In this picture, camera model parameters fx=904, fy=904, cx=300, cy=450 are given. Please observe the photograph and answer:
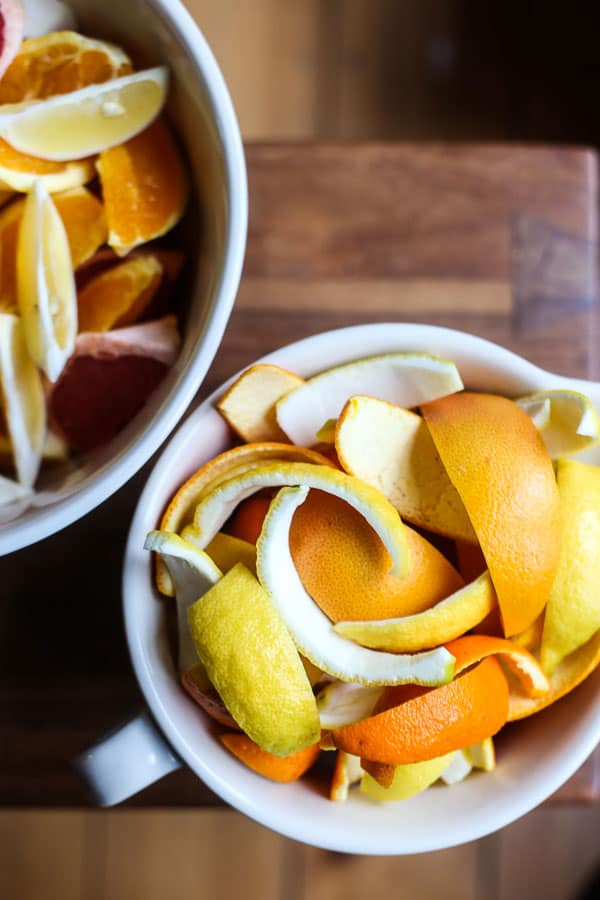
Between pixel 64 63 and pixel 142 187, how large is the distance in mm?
73

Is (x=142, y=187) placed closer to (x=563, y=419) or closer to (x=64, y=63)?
(x=64, y=63)

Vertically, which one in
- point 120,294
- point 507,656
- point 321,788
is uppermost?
point 120,294

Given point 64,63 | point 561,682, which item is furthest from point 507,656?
point 64,63

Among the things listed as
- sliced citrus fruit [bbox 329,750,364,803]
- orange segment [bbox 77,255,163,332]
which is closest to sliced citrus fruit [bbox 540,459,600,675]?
sliced citrus fruit [bbox 329,750,364,803]

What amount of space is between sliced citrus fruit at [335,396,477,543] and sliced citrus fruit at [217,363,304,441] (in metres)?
0.05

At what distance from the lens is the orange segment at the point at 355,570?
1.50 feet

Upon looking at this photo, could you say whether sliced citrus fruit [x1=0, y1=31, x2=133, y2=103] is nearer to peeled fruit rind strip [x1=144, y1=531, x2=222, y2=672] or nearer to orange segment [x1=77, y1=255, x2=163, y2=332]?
orange segment [x1=77, y1=255, x2=163, y2=332]

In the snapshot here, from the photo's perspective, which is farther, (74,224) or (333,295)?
(333,295)

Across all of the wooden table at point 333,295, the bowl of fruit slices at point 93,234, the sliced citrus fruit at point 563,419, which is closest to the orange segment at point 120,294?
the bowl of fruit slices at point 93,234

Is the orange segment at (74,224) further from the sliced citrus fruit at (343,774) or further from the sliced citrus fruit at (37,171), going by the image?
the sliced citrus fruit at (343,774)

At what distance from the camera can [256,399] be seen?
1.59ft

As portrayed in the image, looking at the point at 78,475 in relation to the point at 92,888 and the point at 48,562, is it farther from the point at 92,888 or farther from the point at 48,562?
the point at 92,888

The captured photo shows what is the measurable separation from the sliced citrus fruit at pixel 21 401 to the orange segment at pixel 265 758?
0.18m

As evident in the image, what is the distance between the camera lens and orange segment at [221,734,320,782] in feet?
1.58
